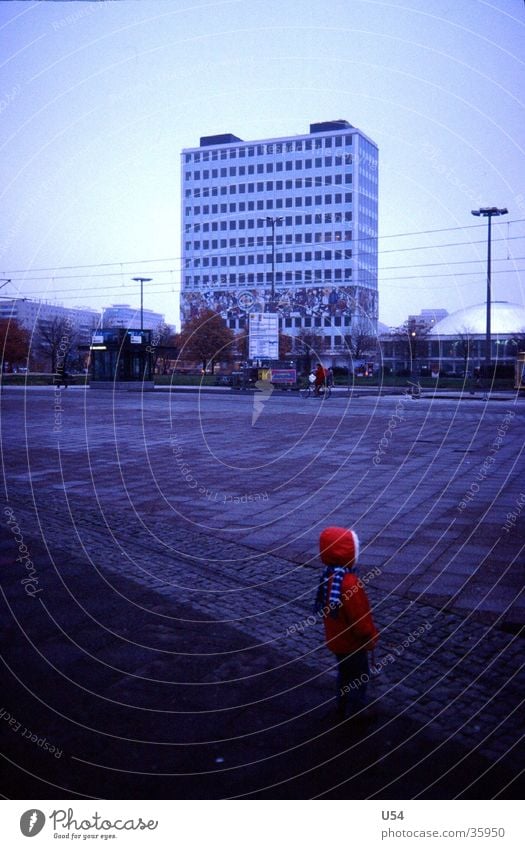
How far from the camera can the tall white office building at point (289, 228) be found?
189 ft

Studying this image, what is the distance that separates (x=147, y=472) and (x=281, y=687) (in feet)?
26.7

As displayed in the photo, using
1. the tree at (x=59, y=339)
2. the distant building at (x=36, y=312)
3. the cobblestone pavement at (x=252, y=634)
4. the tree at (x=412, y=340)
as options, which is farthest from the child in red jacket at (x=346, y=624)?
the tree at (x=412, y=340)

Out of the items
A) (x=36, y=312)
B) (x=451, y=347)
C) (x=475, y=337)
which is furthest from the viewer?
(x=475, y=337)

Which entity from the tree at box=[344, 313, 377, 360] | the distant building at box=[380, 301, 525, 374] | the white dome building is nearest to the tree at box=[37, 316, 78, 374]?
the tree at box=[344, 313, 377, 360]

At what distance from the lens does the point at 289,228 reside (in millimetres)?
66188

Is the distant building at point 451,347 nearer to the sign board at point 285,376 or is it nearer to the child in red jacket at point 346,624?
the sign board at point 285,376

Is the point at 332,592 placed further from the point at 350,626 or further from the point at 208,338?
the point at 208,338

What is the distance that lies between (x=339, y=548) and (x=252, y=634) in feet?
4.80

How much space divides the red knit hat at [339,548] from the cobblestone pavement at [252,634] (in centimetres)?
79

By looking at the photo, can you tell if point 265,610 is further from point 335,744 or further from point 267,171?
point 267,171

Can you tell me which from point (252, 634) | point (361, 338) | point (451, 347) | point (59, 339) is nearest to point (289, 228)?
point (361, 338)

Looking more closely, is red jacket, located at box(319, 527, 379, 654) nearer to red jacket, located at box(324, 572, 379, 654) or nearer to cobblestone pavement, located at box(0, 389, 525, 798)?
red jacket, located at box(324, 572, 379, 654)

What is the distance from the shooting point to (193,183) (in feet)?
233
